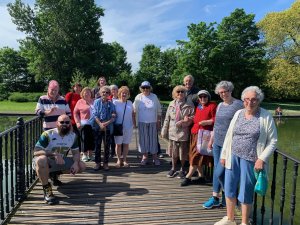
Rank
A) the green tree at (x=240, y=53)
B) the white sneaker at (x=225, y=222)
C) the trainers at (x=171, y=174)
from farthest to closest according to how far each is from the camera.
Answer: the green tree at (x=240, y=53), the trainers at (x=171, y=174), the white sneaker at (x=225, y=222)

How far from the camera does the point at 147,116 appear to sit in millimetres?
6508

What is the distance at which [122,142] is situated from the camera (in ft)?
21.5

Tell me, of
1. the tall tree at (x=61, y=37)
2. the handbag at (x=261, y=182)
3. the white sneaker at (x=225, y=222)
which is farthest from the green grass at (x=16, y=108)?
the handbag at (x=261, y=182)

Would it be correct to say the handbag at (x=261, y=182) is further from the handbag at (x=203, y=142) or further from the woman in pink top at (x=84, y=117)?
the woman in pink top at (x=84, y=117)

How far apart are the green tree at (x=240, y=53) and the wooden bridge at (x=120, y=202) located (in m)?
36.8

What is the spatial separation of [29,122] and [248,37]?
4152cm

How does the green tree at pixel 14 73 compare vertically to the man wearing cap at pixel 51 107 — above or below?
above

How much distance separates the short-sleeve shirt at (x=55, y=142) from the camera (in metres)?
4.96

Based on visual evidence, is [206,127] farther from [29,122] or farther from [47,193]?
[29,122]

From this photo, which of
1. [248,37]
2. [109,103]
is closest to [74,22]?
[248,37]

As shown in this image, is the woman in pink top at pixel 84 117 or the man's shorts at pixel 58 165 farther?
the woman in pink top at pixel 84 117

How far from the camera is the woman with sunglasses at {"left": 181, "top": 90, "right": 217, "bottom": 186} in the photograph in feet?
16.5

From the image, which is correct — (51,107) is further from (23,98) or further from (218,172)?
(23,98)

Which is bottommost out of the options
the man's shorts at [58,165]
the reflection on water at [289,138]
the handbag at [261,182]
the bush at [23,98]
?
the reflection on water at [289,138]
